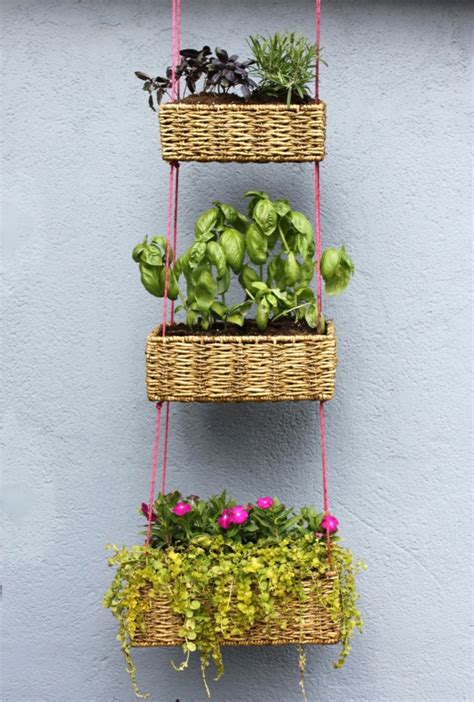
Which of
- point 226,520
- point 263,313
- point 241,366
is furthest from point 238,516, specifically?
point 263,313

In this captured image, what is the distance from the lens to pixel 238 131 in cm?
188

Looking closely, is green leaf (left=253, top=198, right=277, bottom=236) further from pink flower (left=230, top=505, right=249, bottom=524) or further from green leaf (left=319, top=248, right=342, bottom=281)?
pink flower (left=230, top=505, right=249, bottom=524)

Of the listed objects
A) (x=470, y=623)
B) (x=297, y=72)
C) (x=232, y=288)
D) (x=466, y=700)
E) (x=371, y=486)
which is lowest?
(x=466, y=700)

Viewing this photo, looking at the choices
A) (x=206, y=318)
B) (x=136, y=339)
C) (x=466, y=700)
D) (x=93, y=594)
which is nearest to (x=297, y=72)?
(x=206, y=318)

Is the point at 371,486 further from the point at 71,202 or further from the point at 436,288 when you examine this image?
the point at 71,202

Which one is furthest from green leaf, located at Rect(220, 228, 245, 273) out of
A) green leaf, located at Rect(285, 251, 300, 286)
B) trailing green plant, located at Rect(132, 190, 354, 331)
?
green leaf, located at Rect(285, 251, 300, 286)

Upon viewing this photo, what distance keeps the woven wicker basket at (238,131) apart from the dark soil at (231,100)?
60 millimetres

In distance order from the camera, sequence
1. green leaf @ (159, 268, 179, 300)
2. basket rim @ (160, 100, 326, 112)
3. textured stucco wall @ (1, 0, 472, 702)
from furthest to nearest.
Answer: textured stucco wall @ (1, 0, 472, 702), green leaf @ (159, 268, 179, 300), basket rim @ (160, 100, 326, 112)

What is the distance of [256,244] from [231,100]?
30cm

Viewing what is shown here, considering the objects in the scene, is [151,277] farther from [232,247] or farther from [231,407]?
[231,407]

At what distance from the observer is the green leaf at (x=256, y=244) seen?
6.51ft

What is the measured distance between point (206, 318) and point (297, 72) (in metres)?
0.55

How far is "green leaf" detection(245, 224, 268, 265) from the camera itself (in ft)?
6.51

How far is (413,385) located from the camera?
7.44 feet
